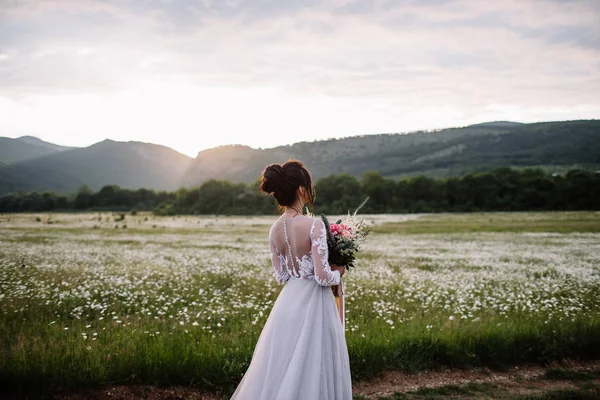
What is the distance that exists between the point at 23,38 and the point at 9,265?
8.62 meters

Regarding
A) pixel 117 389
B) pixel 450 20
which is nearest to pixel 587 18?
pixel 450 20

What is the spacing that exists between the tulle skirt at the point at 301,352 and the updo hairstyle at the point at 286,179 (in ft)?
3.73

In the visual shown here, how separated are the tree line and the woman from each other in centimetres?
8605

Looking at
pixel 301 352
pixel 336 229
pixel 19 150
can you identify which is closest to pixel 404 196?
pixel 19 150

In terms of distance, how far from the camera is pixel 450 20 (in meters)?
19.4

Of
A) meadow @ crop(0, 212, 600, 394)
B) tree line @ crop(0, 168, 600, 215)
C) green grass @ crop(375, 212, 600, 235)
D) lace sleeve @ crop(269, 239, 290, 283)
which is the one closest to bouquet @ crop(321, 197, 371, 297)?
lace sleeve @ crop(269, 239, 290, 283)

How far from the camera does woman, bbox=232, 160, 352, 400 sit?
441 cm

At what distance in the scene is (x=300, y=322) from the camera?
15.1 feet

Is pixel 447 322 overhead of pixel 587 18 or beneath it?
beneath

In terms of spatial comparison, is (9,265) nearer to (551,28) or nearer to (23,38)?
(23,38)

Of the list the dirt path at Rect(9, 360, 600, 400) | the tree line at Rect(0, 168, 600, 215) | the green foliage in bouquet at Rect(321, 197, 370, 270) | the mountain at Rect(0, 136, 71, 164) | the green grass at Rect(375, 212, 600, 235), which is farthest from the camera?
the tree line at Rect(0, 168, 600, 215)

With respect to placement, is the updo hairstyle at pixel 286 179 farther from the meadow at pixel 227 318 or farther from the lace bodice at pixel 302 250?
the meadow at pixel 227 318

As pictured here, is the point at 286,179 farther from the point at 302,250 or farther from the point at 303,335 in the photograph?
the point at 303,335

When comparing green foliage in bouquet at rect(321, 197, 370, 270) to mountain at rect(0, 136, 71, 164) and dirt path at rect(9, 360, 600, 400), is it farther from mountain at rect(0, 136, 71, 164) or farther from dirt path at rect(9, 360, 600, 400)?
mountain at rect(0, 136, 71, 164)
